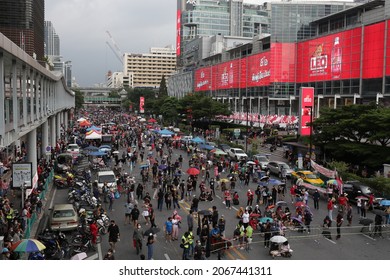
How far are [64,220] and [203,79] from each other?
110 m

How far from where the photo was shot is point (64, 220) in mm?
19766

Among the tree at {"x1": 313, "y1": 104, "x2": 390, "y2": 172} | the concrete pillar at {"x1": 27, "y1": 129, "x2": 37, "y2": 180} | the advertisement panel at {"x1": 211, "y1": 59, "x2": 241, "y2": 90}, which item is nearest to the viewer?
the concrete pillar at {"x1": 27, "y1": 129, "x2": 37, "y2": 180}

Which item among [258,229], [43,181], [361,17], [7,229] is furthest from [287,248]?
[361,17]

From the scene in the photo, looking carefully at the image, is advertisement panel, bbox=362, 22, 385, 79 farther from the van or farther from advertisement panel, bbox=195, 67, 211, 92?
advertisement panel, bbox=195, 67, 211, 92

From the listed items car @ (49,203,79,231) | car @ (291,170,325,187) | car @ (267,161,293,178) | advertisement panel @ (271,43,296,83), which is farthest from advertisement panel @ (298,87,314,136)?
advertisement panel @ (271,43,296,83)

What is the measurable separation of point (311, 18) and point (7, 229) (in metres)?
84.5

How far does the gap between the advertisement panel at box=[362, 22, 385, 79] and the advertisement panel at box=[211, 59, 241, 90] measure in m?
41.0

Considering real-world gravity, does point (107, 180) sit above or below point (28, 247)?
below

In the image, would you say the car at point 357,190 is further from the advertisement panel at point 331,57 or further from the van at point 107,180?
the advertisement panel at point 331,57

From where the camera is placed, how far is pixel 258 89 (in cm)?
9538

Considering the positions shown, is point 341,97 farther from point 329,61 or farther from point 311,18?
point 311,18

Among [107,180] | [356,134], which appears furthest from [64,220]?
[356,134]

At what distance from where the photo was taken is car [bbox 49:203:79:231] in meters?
19.6

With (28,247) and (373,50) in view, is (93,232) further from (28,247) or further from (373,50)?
(373,50)
